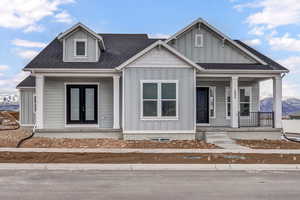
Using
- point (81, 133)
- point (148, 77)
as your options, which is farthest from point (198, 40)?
point (81, 133)

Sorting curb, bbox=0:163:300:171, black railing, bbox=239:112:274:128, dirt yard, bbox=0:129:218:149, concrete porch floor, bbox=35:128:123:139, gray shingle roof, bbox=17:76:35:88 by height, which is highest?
gray shingle roof, bbox=17:76:35:88

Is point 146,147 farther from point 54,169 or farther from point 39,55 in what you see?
point 39,55

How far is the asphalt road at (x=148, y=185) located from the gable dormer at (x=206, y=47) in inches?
434

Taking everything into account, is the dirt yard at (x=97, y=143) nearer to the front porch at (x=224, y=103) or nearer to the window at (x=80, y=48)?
the front porch at (x=224, y=103)

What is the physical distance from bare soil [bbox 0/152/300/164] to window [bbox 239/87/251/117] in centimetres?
833

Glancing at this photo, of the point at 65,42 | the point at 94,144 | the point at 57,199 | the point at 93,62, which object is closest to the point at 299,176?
the point at 57,199

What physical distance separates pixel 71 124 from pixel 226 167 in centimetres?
1137

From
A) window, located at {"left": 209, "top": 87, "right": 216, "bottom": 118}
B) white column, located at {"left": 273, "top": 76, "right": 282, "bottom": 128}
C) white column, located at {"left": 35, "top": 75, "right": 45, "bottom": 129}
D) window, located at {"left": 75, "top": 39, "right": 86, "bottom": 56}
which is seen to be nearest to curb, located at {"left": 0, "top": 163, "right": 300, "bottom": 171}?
white column, located at {"left": 35, "top": 75, "right": 45, "bottom": 129}

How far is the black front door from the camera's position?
22609mm

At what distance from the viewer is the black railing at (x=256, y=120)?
21.9 m

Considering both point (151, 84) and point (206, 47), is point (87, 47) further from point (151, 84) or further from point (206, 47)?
point (206, 47)

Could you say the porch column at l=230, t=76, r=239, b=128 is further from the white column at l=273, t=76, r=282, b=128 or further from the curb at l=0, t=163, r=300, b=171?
the curb at l=0, t=163, r=300, b=171

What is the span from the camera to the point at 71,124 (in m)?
21.1

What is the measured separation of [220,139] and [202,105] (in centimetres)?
401
